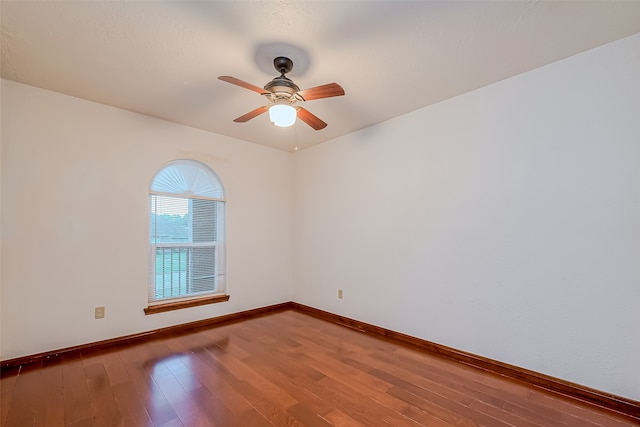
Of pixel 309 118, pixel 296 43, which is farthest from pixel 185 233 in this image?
pixel 296 43

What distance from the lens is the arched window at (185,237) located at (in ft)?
11.1

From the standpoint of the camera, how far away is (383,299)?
10.9ft

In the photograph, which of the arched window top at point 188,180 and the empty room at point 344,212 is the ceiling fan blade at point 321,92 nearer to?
the empty room at point 344,212

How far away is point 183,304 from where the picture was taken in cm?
347

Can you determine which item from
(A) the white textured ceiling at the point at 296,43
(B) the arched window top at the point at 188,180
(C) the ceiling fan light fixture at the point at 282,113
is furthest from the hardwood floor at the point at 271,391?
(A) the white textured ceiling at the point at 296,43

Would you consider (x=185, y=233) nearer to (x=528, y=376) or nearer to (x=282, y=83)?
(x=282, y=83)

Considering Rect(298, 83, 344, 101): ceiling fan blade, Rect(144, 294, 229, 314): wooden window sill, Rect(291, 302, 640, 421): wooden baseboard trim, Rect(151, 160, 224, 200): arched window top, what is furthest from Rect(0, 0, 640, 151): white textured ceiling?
Rect(291, 302, 640, 421): wooden baseboard trim

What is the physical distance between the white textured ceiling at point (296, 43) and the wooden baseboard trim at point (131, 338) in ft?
7.92

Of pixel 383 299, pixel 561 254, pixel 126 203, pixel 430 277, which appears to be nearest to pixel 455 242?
pixel 430 277

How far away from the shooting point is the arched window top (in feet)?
11.3

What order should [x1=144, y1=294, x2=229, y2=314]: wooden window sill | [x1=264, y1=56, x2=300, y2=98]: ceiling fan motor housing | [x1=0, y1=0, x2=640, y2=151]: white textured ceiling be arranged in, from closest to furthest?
[x1=0, y1=0, x2=640, y2=151]: white textured ceiling, [x1=264, y1=56, x2=300, y2=98]: ceiling fan motor housing, [x1=144, y1=294, x2=229, y2=314]: wooden window sill

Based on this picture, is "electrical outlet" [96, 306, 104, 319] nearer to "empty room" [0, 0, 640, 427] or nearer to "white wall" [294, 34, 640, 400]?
"empty room" [0, 0, 640, 427]

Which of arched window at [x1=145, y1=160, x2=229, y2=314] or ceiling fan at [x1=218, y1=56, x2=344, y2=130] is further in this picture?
arched window at [x1=145, y1=160, x2=229, y2=314]

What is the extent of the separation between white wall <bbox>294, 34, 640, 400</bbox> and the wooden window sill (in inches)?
69.5
